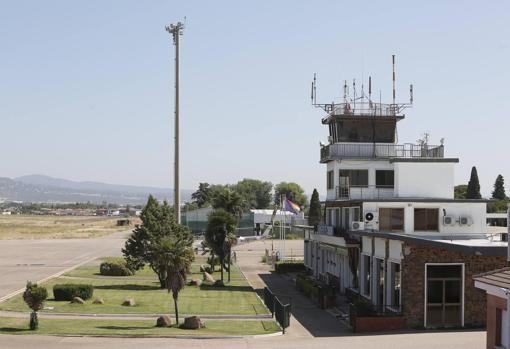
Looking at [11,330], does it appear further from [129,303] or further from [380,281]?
[380,281]

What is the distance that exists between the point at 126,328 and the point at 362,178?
22.6m

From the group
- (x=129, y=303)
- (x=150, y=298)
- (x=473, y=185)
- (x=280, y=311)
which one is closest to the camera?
(x=280, y=311)

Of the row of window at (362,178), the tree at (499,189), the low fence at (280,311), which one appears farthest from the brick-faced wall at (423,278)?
the tree at (499,189)

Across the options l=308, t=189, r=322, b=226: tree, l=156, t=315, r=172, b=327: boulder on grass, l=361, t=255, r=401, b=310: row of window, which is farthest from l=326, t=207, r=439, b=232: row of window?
l=308, t=189, r=322, b=226: tree

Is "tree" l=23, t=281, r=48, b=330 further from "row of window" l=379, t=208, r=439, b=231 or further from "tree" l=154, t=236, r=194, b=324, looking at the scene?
"row of window" l=379, t=208, r=439, b=231

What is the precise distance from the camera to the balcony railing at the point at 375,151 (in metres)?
49.7

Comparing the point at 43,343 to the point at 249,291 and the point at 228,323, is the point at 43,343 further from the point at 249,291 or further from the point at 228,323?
the point at 249,291

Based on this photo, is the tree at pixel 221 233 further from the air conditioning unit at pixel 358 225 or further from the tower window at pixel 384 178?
the air conditioning unit at pixel 358 225

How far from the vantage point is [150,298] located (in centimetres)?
4484

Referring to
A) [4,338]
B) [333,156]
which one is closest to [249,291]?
[333,156]

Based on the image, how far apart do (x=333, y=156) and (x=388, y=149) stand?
3.77m

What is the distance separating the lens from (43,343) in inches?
1134

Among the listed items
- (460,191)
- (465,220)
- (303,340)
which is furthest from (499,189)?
(303,340)

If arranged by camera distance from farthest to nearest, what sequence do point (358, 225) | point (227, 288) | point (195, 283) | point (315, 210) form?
point (315, 210) < point (195, 283) < point (227, 288) < point (358, 225)
